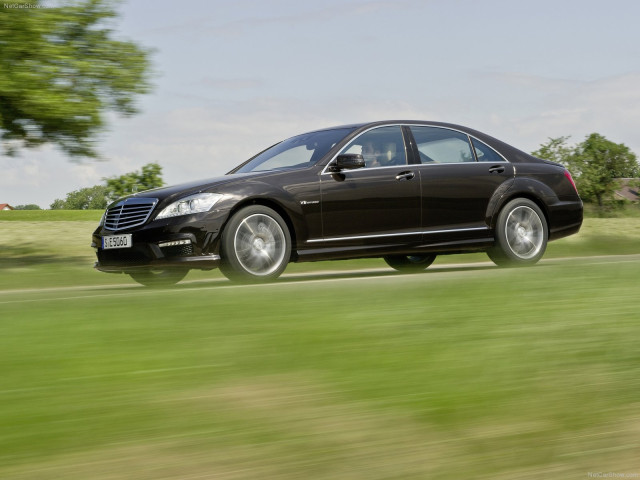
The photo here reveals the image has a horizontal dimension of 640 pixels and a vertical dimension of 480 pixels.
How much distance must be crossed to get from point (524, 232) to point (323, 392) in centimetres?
791

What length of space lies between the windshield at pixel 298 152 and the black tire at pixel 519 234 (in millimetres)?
2147

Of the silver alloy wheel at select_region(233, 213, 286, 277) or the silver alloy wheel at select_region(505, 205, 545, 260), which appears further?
the silver alloy wheel at select_region(505, 205, 545, 260)

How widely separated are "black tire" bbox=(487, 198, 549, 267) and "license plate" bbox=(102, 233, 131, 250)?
4.26m

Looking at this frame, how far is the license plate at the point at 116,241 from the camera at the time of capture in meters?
9.67

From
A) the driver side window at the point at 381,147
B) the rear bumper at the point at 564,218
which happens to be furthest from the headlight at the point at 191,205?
the rear bumper at the point at 564,218

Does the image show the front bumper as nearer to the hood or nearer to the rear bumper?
the hood

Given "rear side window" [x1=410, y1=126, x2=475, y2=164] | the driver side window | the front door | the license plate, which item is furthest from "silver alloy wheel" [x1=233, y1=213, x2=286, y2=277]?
"rear side window" [x1=410, y1=126, x2=475, y2=164]

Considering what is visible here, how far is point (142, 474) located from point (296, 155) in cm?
795

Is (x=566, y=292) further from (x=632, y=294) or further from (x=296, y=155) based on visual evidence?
(x=296, y=155)

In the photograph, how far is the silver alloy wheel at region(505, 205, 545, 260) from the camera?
11.1 metres

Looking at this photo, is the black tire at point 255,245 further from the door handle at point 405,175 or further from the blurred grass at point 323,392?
the blurred grass at point 323,392

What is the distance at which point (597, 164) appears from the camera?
4838 inches

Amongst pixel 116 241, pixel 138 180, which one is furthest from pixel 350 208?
pixel 138 180

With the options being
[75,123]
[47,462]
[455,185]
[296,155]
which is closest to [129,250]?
[296,155]
